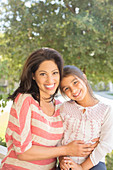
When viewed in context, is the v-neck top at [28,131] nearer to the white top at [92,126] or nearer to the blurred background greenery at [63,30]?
the white top at [92,126]

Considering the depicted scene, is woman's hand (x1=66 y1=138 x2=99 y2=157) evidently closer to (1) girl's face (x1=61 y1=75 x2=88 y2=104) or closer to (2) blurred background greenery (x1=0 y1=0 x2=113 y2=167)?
(1) girl's face (x1=61 y1=75 x2=88 y2=104)

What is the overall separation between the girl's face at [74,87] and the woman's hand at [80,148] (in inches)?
10.5

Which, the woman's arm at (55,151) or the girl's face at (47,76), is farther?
the girl's face at (47,76)

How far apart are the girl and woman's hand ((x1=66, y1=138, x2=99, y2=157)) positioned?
0.02 m

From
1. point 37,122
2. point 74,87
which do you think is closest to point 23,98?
point 37,122

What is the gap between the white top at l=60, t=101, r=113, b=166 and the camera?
45.6 inches

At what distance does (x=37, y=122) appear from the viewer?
1.14 m

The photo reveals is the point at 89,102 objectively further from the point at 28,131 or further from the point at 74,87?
the point at 28,131

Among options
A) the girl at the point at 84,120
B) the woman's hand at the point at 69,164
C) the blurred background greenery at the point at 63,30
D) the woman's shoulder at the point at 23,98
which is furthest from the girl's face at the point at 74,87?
the blurred background greenery at the point at 63,30

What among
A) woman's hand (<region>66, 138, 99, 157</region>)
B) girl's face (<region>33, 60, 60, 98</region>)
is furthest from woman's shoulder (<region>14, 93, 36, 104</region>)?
woman's hand (<region>66, 138, 99, 157</region>)

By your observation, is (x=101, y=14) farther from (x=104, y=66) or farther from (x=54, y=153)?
(x=54, y=153)

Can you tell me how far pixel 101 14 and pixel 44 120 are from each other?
2436 mm

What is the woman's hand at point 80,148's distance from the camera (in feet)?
3.78

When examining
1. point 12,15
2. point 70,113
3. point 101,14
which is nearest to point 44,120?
point 70,113
